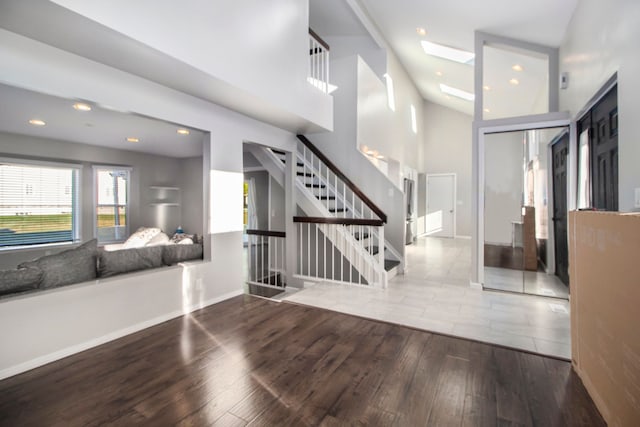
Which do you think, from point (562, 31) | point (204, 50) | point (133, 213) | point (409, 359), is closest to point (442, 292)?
point (409, 359)

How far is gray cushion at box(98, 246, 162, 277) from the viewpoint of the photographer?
8.52ft

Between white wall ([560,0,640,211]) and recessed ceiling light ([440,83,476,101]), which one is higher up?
recessed ceiling light ([440,83,476,101])

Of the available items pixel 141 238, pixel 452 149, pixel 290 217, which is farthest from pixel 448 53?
pixel 141 238

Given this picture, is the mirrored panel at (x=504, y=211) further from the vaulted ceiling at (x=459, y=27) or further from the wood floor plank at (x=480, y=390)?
the wood floor plank at (x=480, y=390)

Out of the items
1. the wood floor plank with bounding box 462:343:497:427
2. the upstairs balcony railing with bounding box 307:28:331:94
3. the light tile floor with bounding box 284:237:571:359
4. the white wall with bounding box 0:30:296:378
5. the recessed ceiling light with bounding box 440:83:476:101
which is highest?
the recessed ceiling light with bounding box 440:83:476:101

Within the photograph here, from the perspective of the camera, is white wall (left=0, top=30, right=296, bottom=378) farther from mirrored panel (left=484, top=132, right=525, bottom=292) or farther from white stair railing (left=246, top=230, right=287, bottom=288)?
mirrored panel (left=484, top=132, right=525, bottom=292)

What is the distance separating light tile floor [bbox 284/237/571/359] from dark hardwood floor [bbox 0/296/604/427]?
26cm

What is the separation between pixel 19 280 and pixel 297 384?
2.15 metres

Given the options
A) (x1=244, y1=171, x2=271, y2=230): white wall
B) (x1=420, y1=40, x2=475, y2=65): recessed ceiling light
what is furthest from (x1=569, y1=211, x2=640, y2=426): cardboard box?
(x1=244, y1=171, x2=271, y2=230): white wall

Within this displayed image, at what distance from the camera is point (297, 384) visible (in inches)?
73.9

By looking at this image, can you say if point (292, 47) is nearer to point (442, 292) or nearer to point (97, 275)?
point (97, 275)

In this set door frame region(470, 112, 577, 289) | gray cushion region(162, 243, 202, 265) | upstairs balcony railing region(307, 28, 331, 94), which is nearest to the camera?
gray cushion region(162, 243, 202, 265)

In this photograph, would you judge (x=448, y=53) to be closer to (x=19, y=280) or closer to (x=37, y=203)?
(x=19, y=280)

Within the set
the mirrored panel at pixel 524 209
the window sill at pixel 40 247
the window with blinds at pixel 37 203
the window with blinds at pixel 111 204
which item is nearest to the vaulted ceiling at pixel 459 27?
the mirrored panel at pixel 524 209
